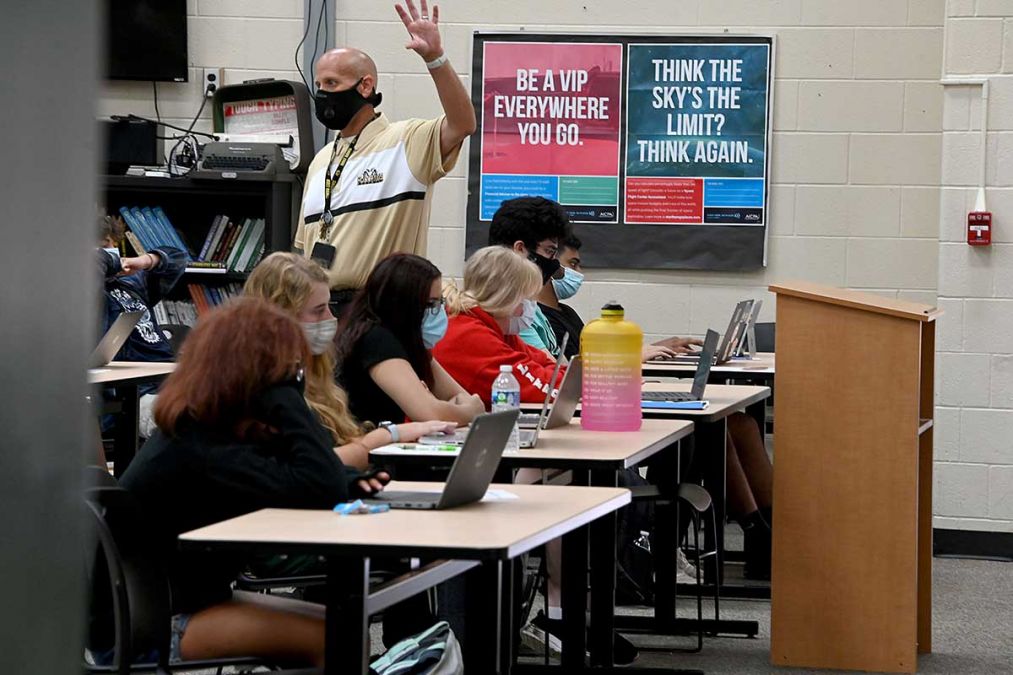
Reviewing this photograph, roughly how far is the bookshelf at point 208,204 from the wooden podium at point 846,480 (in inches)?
115

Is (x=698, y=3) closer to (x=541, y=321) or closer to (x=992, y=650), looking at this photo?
(x=541, y=321)

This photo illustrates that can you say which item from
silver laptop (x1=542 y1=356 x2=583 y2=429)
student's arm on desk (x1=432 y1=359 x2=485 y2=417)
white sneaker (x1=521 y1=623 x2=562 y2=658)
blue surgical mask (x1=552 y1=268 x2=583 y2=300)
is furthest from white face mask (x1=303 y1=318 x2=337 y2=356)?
blue surgical mask (x1=552 y1=268 x2=583 y2=300)

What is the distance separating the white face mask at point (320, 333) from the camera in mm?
2982

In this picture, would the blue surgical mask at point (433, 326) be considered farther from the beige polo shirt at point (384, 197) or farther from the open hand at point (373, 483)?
the open hand at point (373, 483)

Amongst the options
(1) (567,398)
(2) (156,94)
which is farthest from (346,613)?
(2) (156,94)

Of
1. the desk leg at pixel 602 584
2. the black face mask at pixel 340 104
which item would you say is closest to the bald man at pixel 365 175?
the black face mask at pixel 340 104

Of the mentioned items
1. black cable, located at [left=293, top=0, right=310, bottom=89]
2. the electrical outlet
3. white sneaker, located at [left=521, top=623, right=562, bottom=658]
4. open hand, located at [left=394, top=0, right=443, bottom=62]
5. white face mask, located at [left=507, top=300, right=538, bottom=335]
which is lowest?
white sneaker, located at [left=521, top=623, right=562, bottom=658]

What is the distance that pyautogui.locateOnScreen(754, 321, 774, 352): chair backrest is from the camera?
604 centimetres

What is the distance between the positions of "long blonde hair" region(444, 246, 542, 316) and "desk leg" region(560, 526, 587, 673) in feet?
2.59

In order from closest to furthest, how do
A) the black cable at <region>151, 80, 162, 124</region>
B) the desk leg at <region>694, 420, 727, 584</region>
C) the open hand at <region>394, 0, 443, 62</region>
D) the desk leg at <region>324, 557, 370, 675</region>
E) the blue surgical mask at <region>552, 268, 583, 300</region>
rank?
the desk leg at <region>324, 557, 370, 675</region>, the open hand at <region>394, 0, 443, 62</region>, the desk leg at <region>694, 420, 727, 584</region>, the blue surgical mask at <region>552, 268, 583, 300</region>, the black cable at <region>151, 80, 162, 124</region>

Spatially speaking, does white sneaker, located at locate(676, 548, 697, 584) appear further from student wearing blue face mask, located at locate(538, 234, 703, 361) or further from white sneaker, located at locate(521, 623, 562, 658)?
white sneaker, located at locate(521, 623, 562, 658)

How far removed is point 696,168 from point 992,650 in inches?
107

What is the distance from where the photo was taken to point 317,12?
20.1ft

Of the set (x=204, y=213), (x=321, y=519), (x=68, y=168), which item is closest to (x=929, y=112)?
(x=204, y=213)
